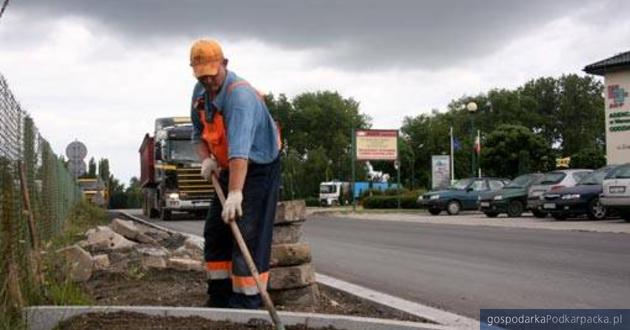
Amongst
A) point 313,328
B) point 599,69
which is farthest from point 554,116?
point 313,328

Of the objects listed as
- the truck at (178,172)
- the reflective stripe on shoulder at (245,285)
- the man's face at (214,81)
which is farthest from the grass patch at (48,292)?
the truck at (178,172)

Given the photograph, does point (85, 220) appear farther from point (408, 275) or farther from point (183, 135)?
point (408, 275)

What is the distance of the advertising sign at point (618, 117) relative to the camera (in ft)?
107

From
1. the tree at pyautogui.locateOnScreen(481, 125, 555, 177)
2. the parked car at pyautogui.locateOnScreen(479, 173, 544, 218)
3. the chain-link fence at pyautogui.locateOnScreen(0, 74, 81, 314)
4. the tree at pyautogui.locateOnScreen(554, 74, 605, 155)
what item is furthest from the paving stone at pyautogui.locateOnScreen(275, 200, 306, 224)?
the tree at pyautogui.locateOnScreen(554, 74, 605, 155)

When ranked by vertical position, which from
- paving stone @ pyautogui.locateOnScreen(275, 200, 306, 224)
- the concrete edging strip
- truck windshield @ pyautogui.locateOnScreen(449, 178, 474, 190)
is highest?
truck windshield @ pyautogui.locateOnScreen(449, 178, 474, 190)

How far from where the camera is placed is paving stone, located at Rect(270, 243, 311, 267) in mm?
6012

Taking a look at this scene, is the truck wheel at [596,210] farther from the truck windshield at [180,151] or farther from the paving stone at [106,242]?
the paving stone at [106,242]

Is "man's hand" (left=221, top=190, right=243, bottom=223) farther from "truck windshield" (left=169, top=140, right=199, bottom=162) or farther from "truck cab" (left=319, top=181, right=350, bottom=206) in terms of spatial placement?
"truck cab" (left=319, top=181, right=350, bottom=206)

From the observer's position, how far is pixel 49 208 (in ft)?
38.4

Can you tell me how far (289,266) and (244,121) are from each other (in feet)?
4.88

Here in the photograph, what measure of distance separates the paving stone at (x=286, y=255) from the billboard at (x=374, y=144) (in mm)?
37345

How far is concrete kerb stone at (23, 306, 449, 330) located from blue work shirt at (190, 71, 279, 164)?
3.23 ft

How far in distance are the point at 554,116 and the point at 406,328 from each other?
290 feet

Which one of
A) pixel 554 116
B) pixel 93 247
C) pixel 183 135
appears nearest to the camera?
pixel 93 247
